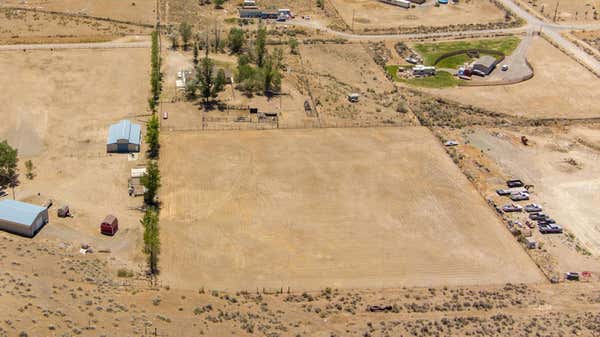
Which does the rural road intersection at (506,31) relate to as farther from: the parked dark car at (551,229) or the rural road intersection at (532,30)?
→ the parked dark car at (551,229)

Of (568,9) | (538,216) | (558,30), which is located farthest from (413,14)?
(538,216)

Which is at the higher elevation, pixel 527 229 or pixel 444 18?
pixel 444 18

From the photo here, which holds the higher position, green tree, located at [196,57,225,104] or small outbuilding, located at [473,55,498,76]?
small outbuilding, located at [473,55,498,76]

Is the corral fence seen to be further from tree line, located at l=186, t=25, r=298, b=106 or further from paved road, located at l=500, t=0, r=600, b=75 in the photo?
paved road, located at l=500, t=0, r=600, b=75

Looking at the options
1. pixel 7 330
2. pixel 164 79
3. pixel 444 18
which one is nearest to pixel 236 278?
pixel 7 330

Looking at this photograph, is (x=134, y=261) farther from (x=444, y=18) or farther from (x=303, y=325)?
(x=444, y=18)

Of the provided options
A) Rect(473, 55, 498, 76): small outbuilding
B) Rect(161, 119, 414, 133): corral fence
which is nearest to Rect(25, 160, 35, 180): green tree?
Rect(161, 119, 414, 133): corral fence

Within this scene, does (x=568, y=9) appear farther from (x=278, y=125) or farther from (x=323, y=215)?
(x=323, y=215)
